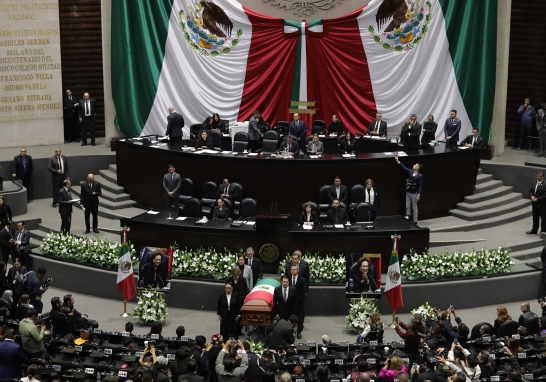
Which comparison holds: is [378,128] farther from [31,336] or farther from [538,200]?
[31,336]

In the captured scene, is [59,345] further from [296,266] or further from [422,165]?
[422,165]

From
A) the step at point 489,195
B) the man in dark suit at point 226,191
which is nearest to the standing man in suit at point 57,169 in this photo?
the man in dark suit at point 226,191

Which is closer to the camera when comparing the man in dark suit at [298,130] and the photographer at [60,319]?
the photographer at [60,319]

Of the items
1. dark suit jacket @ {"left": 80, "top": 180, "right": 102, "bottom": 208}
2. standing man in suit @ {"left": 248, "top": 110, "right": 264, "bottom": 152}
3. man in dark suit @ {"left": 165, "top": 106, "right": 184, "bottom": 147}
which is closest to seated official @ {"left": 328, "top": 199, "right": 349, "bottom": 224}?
standing man in suit @ {"left": 248, "top": 110, "right": 264, "bottom": 152}

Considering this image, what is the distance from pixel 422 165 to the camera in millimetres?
21766

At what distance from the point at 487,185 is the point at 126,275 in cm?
1158

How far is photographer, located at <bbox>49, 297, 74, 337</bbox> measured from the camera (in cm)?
1465

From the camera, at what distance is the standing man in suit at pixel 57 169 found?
23561 mm

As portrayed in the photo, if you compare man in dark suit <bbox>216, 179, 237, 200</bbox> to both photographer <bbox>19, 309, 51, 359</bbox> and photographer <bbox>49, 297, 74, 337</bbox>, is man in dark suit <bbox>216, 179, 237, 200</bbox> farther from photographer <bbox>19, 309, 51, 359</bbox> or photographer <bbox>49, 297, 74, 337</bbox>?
photographer <bbox>19, 309, 51, 359</bbox>

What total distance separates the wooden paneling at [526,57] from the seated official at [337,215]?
33.8 ft

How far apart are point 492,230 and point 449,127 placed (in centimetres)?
370

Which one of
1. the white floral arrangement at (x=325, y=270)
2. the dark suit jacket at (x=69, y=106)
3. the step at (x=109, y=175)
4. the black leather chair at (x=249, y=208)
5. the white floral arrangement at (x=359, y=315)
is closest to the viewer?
the white floral arrangement at (x=359, y=315)

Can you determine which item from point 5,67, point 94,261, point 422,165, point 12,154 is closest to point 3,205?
point 94,261

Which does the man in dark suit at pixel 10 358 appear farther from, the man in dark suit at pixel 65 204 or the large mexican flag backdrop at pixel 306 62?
the large mexican flag backdrop at pixel 306 62
